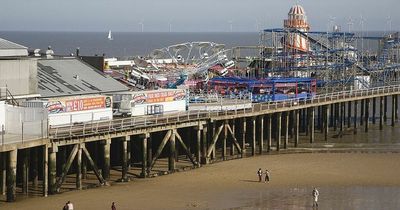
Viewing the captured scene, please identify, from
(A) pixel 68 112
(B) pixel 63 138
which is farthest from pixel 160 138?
(B) pixel 63 138

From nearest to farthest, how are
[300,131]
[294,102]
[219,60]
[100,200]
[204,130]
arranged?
[100,200]
[204,130]
[294,102]
[300,131]
[219,60]

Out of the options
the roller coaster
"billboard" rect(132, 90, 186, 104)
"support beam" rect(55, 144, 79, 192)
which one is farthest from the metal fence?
the roller coaster

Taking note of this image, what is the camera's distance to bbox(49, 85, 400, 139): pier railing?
125ft

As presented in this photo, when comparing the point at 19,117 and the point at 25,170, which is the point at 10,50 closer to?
the point at 19,117

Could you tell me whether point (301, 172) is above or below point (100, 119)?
below

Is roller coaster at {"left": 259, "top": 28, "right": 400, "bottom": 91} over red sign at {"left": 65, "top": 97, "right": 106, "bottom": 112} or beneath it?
over

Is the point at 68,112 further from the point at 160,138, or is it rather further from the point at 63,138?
the point at 160,138

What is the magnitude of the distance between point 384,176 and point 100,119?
1508cm

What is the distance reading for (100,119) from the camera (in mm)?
42281

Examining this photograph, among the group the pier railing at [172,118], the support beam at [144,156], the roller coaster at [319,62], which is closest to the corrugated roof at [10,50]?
the pier railing at [172,118]

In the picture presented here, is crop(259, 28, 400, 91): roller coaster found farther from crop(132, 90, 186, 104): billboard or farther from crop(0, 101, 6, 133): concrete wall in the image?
crop(0, 101, 6, 133): concrete wall

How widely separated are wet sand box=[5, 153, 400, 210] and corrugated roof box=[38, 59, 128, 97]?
803 centimetres

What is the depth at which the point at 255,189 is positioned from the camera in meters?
39.0

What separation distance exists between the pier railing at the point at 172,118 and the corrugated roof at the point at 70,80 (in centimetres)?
504
